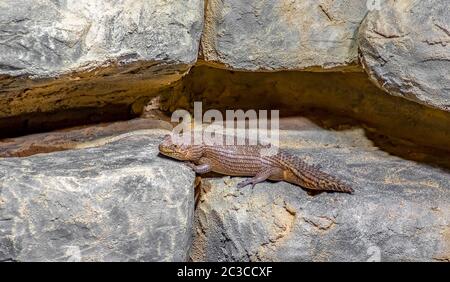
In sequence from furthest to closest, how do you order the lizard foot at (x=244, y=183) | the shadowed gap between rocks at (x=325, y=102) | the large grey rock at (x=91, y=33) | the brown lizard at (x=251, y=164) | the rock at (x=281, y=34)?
the shadowed gap between rocks at (x=325, y=102)
the lizard foot at (x=244, y=183)
the brown lizard at (x=251, y=164)
the rock at (x=281, y=34)
the large grey rock at (x=91, y=33)

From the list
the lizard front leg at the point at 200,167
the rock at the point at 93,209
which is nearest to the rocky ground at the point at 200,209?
the rock at the point at 93,209

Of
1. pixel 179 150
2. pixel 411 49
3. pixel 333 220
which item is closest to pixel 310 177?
pixel 333 220

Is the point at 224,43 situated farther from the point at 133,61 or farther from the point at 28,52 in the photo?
the point at 28,52

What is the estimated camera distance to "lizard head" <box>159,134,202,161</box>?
3610mm

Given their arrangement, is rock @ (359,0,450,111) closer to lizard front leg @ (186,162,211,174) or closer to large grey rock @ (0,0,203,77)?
large grey rock @ (0,0,203,77)

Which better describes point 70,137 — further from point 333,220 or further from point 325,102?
point 325,102

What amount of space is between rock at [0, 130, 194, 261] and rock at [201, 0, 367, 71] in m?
0.85

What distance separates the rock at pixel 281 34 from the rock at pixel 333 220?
2.65 feet

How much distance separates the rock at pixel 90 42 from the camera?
9.60ft

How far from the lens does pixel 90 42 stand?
3082 mm

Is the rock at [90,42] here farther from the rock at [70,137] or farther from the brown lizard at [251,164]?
the brown lizard at [251,164]

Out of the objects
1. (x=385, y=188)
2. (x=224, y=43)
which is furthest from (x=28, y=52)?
(x=385, y=188)

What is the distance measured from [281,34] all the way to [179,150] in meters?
0.98

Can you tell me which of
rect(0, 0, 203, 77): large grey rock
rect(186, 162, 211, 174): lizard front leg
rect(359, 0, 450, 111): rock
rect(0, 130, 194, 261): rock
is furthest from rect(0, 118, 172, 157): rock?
rect(359, 0, 450, 111): rock
